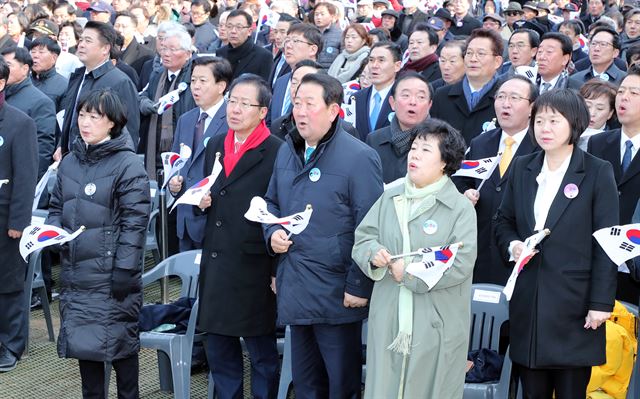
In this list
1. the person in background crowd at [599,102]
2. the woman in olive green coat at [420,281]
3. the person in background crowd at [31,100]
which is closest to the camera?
the woman in olive green coat at [420,281]

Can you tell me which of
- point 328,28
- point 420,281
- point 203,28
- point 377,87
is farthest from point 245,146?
point 203,28

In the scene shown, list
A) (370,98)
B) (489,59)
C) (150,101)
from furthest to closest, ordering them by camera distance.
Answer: (150,101)
(370,98)
(489,59)

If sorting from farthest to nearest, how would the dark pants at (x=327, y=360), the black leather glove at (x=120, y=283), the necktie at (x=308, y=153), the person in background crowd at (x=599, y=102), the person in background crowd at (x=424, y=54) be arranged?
the person in background crowd at (x=424, y=54), the person in background crowd at (x=599, y=102), the black leather glove at (x=120, y=283), the necktie at (x=308, y=153), the dark pants at (x=327, y=360)

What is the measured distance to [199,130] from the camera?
6.77m

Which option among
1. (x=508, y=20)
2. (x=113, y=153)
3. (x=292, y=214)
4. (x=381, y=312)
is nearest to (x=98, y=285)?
(x=113, y=153)

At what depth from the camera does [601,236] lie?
14.2 feet

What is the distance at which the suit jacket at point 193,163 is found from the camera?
18.1 feet

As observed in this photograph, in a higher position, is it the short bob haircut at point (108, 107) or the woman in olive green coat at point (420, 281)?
the short bob haircut at point (108, 107)

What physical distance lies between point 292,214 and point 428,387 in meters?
1.07

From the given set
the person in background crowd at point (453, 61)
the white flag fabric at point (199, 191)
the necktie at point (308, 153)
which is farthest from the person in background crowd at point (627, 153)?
the white flag fabric at point (199, 191)

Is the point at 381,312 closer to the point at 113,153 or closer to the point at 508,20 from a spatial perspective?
the point at 113,153

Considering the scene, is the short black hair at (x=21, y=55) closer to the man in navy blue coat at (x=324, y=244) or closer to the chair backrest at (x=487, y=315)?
the man in navy blue coat at (x=324, y=244)

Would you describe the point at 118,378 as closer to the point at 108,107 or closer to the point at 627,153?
the point at 108,107

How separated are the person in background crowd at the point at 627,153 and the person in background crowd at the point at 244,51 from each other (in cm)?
481
